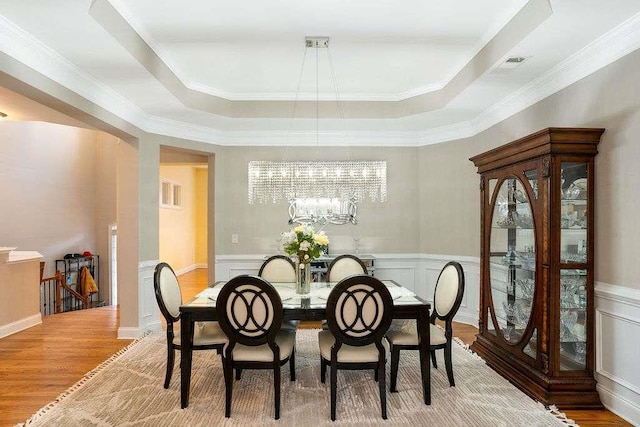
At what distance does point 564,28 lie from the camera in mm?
2664

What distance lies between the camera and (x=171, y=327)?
3086mm

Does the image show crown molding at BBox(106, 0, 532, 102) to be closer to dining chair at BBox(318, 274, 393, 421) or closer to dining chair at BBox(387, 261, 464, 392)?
dining chair at BBox(387, 261, 464, 392)

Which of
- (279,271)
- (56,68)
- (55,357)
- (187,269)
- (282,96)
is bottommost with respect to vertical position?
(187,269)

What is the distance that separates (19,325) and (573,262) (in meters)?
5.85

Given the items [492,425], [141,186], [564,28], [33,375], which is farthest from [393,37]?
[33,375]

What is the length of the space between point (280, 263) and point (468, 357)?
202cm

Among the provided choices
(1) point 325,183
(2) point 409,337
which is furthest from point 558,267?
(1) point 325,183

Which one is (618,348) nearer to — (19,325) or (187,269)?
(19,325)

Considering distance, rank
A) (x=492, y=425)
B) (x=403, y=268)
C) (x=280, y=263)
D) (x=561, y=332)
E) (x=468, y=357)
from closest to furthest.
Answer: (x=492, y=425) < (x=561, y=332) < (x=468, y=357) < (x=280, y=263) < (x=403, y=268)

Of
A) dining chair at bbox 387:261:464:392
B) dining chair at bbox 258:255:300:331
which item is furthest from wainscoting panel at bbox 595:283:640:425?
dining chair at bbox 258:255:300:331

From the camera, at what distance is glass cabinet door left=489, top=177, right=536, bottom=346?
3.21 metres

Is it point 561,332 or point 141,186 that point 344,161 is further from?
point 561,332

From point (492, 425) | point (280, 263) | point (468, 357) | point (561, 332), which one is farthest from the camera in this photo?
point (280, 263)

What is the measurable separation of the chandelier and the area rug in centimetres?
193
